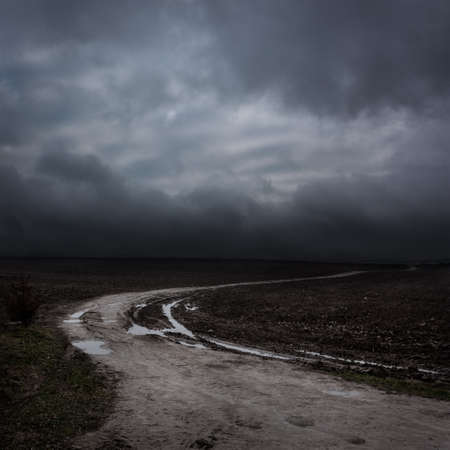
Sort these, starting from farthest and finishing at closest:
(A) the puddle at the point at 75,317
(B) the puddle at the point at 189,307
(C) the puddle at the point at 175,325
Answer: (B) the puddle at the point at 189,307
(A) the puddle at the point at 75,317
(C) the puddle at the point at 175,325

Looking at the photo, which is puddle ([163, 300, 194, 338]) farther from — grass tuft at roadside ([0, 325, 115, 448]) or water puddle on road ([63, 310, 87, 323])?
grass tuft at roadside ([0, 325, 115, 448])

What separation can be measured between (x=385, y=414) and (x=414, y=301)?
→ 104 ft

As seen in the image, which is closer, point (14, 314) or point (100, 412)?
point (100, 412)

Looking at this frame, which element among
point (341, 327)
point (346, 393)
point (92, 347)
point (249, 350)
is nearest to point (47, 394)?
point (92, 347)

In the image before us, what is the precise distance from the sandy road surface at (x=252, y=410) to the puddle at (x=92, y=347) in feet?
2.87

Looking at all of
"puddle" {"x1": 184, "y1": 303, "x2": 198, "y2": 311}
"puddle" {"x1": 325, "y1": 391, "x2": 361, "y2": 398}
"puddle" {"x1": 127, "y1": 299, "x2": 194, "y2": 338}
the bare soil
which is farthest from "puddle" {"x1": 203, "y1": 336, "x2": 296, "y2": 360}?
"puddle" {"x1": 184, "y1": 303, "x2": 198, "y2": 311}

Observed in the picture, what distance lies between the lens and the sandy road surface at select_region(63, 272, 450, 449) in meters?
8.25

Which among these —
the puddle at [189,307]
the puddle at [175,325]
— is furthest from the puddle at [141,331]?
the puddle at [189,307]

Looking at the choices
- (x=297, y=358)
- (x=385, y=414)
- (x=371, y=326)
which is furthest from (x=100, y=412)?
(x=371, y=326)

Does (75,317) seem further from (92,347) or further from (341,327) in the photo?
(341,327)

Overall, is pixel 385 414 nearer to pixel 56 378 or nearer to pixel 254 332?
pixel 56 378

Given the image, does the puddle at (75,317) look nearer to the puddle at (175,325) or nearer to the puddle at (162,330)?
the puddle at (162,330)

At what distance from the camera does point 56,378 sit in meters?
12.5

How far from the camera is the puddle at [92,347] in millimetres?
16469
